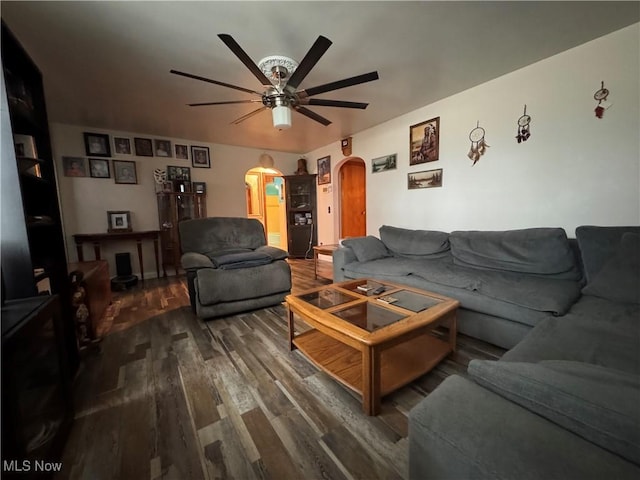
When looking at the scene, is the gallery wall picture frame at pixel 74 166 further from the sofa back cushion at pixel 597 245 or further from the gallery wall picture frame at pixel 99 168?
the sofa back cushion at pixel 597 245

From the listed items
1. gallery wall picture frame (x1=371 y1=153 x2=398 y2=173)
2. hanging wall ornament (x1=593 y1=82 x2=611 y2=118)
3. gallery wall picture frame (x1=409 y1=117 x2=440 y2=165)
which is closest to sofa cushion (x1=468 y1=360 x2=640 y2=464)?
hanging wall ornament (x1=593 y1=82 x2=611 y2=118)

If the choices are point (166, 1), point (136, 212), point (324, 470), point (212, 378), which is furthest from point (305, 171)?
point (324, 470)

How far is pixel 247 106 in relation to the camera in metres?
3.09

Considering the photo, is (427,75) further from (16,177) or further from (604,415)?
(16,177)

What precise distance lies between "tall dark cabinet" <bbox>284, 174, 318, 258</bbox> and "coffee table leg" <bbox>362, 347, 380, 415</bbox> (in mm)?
4415

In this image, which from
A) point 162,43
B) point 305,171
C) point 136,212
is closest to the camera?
point 162,43

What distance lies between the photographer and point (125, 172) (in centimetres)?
402

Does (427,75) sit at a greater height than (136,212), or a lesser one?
greater

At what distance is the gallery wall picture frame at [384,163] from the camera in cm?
377

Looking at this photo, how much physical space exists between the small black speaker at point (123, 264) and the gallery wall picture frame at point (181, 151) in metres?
1.83

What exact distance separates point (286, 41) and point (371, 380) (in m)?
2.33

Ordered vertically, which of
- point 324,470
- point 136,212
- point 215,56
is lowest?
point 324,470

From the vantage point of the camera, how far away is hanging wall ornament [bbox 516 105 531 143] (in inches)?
95.8

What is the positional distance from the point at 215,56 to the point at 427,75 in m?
1.95
